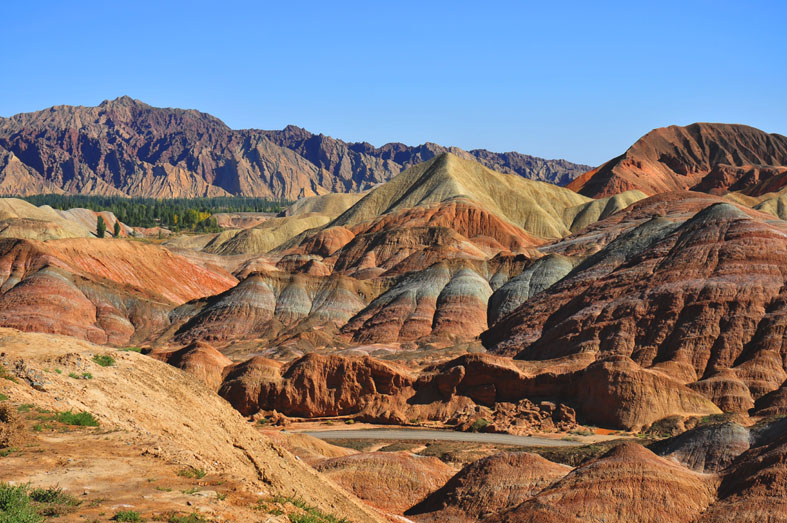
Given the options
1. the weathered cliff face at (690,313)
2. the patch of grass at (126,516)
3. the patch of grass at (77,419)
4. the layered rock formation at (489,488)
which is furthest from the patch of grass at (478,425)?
the patch of grass at (126,516)

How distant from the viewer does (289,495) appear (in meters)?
18.0

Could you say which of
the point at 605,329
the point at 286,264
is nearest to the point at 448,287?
the point at 605,329

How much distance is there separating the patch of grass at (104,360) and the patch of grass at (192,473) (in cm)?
782

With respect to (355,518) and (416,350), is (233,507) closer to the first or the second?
(355,518)

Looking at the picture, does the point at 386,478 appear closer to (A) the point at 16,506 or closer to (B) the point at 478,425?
(A) the point at 16,506

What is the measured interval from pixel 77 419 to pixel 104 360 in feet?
14.9

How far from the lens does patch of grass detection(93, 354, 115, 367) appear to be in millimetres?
22594

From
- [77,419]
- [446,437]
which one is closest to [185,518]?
[77,419]

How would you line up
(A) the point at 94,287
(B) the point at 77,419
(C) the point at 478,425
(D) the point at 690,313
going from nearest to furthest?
(B) the point at 77,419 < (C) the point at 478,425 < (D) the point at 690,313 < (A) the point at 94,287

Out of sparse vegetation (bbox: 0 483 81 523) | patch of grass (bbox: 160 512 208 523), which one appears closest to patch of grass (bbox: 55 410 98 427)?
sparse vegetation (bbox: 0 483 81 523)

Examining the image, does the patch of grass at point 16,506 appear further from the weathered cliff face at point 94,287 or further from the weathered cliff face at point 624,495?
the weathered cliff face at point 94,287

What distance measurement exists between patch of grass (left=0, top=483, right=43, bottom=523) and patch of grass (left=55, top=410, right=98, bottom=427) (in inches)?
197

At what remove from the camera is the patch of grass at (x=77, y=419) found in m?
18.3

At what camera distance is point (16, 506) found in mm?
12352
